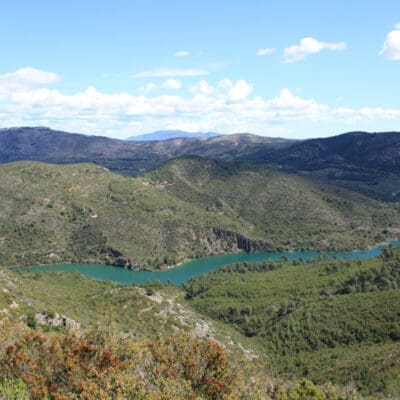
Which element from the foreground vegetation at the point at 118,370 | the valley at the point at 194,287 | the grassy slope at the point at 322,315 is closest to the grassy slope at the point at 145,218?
the valley at the point at 194,287

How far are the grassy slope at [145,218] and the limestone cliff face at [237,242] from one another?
878 mm

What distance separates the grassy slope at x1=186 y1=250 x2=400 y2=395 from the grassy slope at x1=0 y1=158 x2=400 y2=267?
4093 centimetres

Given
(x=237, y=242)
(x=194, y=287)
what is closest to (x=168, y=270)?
(x=194, y=287)

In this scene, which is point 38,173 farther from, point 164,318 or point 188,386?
point 188,386

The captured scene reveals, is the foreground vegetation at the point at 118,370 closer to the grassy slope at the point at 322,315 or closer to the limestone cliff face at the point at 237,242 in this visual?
the grassy slope at the point at 322,315

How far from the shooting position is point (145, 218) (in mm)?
154625

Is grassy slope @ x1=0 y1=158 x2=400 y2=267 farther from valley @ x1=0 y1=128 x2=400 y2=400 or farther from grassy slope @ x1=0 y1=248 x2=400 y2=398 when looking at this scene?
grassy slope @ x1=0 y1=248 x2=400 y2=398

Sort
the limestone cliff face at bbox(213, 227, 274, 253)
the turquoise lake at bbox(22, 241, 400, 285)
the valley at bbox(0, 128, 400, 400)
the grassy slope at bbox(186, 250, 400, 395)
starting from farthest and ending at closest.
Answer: the limestone cliff face at bbox(213, 227, 274, 253) < the turquoise lake at bbox(22, 241, 400, 285) < the grassy slope at bbox(186, 250, 400, 395) < the valley at bbox(0, 128, 400, 400)

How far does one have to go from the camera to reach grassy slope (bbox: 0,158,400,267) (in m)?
143

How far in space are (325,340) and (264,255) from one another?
92.1 m

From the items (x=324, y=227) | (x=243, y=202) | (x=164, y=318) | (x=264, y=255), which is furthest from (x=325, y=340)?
(x=243, y=202)

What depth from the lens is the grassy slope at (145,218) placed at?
143000 millimetres

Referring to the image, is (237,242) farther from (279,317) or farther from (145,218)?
(279,317)

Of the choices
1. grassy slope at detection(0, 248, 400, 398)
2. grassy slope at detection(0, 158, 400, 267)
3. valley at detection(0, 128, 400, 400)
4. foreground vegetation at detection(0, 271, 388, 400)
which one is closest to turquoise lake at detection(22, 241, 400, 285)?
valley at detection(0, 128, 400, 400)
